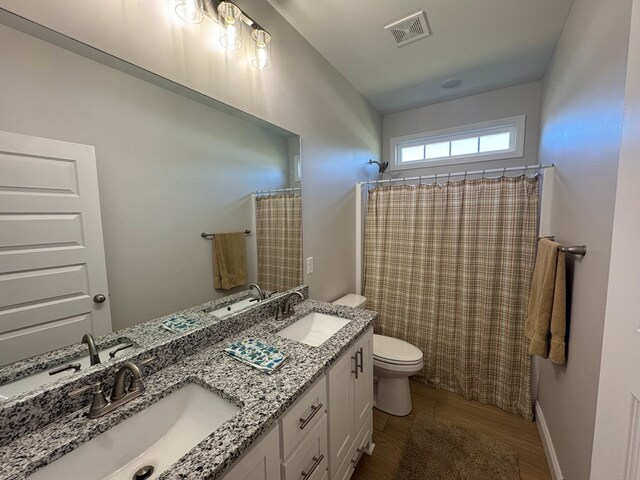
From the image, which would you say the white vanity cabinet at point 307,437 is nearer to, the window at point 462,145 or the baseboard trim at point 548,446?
the baseboard trim at point 548,446

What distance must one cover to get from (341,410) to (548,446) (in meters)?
1.38

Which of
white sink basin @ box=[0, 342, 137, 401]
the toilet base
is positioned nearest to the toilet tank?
the toilet base

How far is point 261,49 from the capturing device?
1.33 metres

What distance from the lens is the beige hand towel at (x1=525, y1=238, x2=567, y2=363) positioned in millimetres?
1256

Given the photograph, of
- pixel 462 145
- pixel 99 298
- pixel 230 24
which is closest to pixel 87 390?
pixel 99 298

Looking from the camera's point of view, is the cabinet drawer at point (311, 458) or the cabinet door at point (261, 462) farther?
the cabinet drawer at point (311, 458)

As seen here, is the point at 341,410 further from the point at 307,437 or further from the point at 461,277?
the point at 461,277

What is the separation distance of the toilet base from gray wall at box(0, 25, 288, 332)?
4.78 ft

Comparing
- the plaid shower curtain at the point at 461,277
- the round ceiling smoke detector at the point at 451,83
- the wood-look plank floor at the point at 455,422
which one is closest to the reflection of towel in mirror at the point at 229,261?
the wood-look plank floor at the point at 455,422

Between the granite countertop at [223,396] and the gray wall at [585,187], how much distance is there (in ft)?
3.20

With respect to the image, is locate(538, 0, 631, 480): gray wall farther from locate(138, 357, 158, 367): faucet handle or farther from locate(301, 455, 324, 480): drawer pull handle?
locate(138, 357, 158, 367): faucet handle

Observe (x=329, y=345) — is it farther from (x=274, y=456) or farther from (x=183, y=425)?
(x=183, y=425)

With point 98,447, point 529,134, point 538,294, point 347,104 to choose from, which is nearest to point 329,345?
point 98,447

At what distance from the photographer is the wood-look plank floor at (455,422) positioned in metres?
1.47
